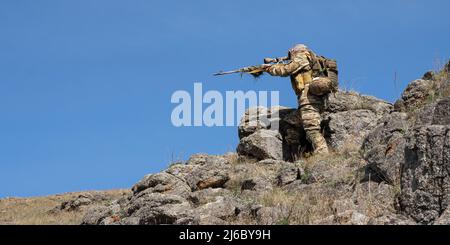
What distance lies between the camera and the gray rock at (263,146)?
20.4 metres

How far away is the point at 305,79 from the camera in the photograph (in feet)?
69.3

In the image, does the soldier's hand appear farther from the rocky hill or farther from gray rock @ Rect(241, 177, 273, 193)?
gray rock @ Rect(241, 177, 273, 193)

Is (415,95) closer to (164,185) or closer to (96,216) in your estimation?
(164,185)

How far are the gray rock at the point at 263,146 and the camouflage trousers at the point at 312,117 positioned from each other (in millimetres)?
940

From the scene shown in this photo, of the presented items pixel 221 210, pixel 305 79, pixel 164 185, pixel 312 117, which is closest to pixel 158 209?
pixel 221 210

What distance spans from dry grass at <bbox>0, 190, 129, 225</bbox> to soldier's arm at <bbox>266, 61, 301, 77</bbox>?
696cm

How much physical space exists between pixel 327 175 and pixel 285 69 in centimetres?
630

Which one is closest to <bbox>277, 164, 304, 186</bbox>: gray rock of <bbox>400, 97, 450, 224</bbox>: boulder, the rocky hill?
the rocky hill

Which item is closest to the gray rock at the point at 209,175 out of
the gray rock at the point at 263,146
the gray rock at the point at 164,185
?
the gray rock at the point at 164,185
